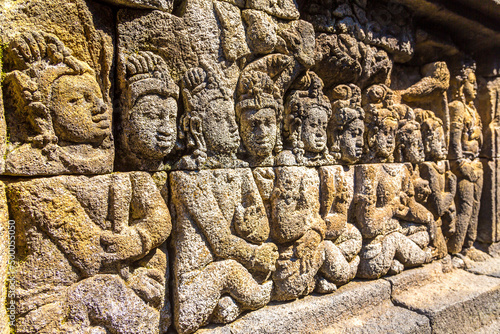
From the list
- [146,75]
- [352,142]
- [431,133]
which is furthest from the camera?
[431,133]

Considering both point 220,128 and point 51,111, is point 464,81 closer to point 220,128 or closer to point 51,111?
point 220,128

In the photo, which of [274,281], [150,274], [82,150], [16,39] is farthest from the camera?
[274,281]

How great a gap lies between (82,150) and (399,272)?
2944mm

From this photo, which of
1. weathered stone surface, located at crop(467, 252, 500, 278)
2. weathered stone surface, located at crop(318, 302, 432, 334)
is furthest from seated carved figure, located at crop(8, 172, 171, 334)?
weathered stone surface, located at crop(467, 252, 500, 278)

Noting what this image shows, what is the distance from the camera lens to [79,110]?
179cm

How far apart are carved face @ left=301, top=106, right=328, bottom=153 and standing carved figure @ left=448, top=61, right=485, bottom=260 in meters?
2.08

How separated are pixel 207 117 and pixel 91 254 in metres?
1.08

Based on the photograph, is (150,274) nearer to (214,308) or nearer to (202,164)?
(214,308)

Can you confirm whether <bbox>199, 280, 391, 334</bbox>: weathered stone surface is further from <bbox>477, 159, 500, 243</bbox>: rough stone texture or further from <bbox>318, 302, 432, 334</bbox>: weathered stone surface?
<bbox>477, 159, 500, 243</bbox>: rough stone texture

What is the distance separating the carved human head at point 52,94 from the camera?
1630 millimetres

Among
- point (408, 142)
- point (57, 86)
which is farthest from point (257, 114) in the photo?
point (408, 142)

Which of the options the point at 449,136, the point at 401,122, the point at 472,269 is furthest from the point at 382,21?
the point at 472,269

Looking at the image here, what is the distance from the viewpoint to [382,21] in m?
3.21

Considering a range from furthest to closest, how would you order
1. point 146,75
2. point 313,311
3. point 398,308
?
point 398,308 → point 313,311 → point 146,75
